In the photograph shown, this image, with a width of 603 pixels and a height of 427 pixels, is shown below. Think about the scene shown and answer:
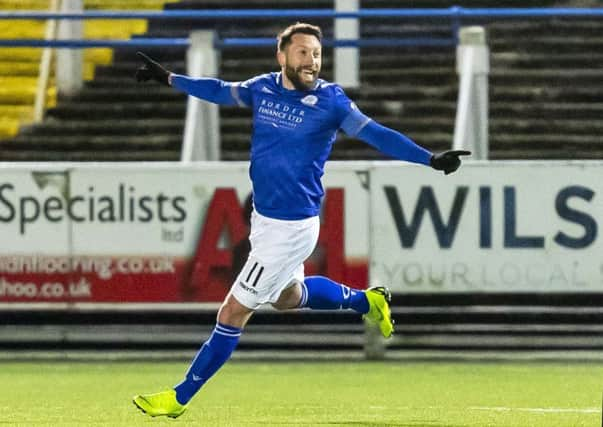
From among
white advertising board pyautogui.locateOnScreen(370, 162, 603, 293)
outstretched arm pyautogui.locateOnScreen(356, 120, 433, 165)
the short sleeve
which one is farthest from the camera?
white advertising board pyautogui.locateOnScreen(370, 162, 603, 293)

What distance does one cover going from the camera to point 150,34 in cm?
2219

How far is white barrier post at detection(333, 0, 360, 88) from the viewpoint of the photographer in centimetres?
2008

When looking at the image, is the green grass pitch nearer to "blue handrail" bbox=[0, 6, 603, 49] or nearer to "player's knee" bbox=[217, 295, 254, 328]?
"player's knee" bbox=[217, 295, 254, 328]

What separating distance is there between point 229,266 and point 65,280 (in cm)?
136

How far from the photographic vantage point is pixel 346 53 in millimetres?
20109

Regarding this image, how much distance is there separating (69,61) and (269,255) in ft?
33.8

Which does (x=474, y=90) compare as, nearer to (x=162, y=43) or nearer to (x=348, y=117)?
(x=162, y=43)

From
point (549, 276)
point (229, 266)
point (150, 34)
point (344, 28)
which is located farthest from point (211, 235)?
point (150, 34)

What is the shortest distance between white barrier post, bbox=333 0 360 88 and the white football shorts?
8.42 m

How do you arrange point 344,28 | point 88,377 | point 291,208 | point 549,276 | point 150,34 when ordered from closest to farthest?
point 291,208, point 88,377, point 549,276, point 344,28, point 150,34

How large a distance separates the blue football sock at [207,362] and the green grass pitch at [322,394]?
192mm

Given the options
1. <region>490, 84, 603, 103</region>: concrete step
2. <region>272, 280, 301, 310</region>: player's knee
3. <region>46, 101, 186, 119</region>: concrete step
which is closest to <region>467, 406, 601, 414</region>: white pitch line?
<region>272, 280, 301, 310</region>: player's knee

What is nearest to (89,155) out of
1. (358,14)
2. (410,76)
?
(410,76)

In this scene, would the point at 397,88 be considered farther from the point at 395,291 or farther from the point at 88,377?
the point at 88,377
